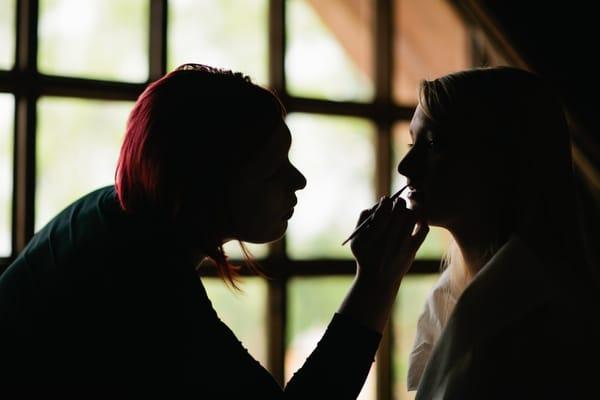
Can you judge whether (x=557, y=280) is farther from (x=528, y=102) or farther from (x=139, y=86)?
(x=139, y=86)

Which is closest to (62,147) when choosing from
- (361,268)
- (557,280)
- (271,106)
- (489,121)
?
(271,106)

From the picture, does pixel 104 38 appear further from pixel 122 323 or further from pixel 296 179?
pixel 122 323

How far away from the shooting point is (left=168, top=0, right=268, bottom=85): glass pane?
4.94ft

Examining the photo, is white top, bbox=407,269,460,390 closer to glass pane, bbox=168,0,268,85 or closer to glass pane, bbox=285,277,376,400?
glass pane, bbox=285,277,376,400

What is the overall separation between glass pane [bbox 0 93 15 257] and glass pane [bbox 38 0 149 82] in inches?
5.6

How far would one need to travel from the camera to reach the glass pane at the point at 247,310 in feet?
4.93

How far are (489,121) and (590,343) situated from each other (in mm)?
327

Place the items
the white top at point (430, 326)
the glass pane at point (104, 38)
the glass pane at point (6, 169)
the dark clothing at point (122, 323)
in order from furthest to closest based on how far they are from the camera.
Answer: the glass pane at point (104, 38) → the glass pane at point (6, 169) → the white top at point (430, 326) → the dark clothing at point (122, 323)

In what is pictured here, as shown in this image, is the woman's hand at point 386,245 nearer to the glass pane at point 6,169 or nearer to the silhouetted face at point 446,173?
the silhouetted face at point 446,173

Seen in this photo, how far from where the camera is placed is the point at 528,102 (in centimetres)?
97

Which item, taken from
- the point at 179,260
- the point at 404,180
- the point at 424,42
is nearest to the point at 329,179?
the point at 404,180

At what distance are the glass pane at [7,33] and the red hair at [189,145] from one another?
1.54 feet

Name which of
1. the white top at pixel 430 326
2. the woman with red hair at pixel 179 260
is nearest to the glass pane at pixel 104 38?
the woman with red hair at pixel 179 260

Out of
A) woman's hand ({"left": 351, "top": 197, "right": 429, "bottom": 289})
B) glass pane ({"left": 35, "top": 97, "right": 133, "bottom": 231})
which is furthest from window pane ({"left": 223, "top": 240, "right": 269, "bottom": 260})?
woman's hand ({"left": 351, "top": 197, "right": 429, "bottom": 289})
